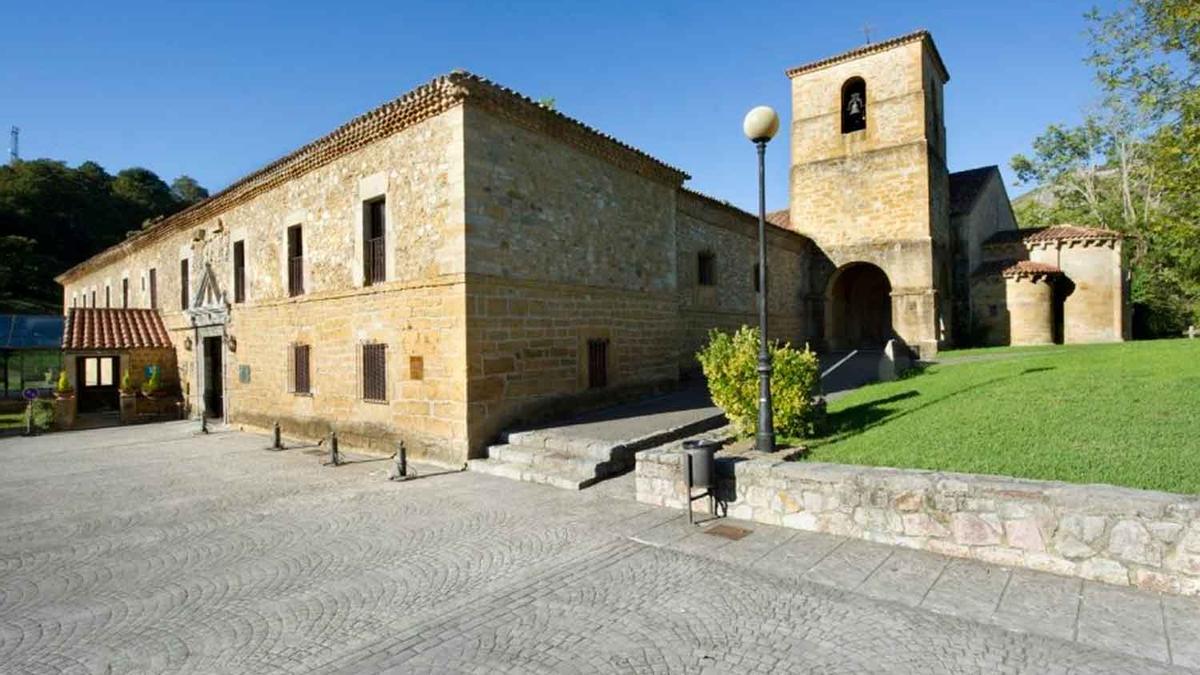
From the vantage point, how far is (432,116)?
9594mm

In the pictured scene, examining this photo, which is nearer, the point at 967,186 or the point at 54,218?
the point at 967,186

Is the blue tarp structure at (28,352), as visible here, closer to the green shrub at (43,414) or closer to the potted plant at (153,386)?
the potted plant at (153,386)

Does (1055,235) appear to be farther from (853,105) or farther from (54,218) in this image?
(54,218)

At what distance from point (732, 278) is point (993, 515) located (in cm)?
1421

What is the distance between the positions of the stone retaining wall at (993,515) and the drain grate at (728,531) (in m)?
0.32

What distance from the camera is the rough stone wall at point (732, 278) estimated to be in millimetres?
16188

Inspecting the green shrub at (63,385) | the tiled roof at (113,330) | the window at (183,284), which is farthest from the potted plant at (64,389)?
the window at (183,284)

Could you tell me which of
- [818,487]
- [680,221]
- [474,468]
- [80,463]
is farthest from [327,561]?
→ [680,221]

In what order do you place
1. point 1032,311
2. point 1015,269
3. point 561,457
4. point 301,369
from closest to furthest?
1. point 561,457
2. point 301,369
3. point 1032,311
4. point 1015,269

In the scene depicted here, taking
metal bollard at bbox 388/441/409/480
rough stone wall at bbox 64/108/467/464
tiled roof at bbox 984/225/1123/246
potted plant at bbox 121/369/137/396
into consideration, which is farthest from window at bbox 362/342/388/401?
tiled roof at bbox 984/225/1123/246

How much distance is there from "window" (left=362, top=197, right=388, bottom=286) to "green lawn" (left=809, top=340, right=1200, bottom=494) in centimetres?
851

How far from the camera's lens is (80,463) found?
10.9m

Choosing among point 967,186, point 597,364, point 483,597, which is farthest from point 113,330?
point 967,186

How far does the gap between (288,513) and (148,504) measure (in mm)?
2349
